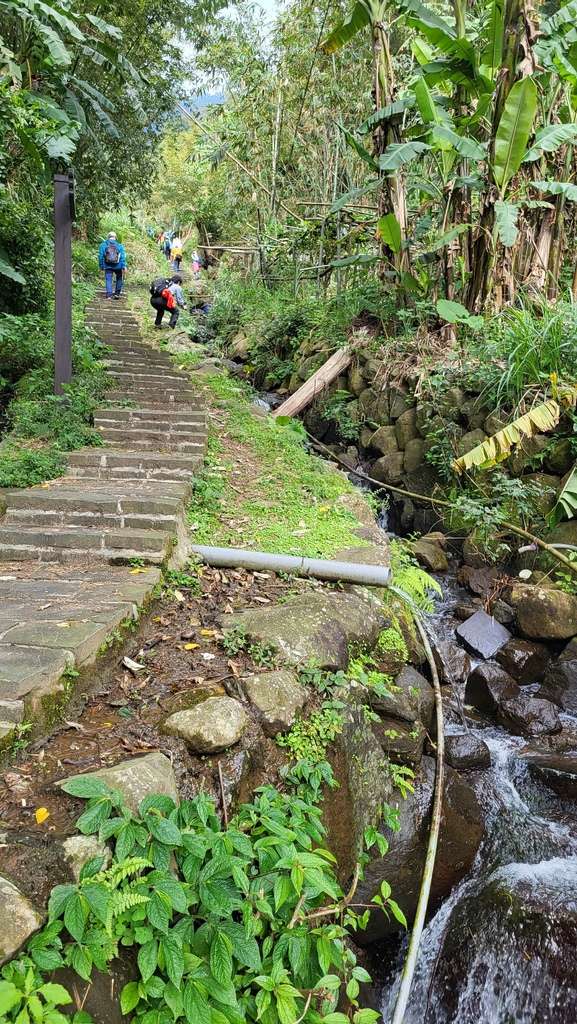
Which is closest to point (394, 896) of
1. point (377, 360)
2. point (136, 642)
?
point (136, 642)

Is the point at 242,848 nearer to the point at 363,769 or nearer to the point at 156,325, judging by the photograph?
the point at 363,769

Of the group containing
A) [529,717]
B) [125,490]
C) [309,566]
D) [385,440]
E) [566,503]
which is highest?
[385,440]

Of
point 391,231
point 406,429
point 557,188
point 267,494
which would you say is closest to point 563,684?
point 267,494

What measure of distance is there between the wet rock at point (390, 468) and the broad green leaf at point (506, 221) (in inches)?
118

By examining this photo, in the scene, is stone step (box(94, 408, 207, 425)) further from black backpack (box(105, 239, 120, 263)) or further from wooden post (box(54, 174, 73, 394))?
black backpack (box(105, 239, 120, 263))

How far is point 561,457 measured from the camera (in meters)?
6.50

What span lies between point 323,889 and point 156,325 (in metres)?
11.4

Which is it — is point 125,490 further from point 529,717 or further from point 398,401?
point 398,401

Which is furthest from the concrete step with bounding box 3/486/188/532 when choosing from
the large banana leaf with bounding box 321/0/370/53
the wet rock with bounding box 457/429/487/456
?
the large banana leaf with bounding box 321/0/370/53

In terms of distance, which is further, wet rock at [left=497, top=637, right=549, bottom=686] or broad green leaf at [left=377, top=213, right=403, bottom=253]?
broad green leaf at [left=377, top=213, right=403, bottom=253]

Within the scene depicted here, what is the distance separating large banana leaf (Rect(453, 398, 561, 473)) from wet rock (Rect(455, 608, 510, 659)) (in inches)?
64.4

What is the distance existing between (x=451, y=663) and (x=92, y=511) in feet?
12.2

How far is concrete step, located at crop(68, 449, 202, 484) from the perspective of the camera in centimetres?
572

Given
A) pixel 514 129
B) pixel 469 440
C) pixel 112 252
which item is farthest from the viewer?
pixel 112 252
